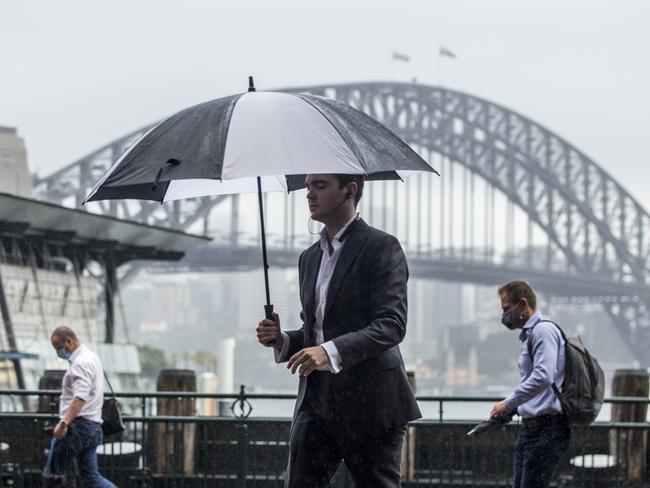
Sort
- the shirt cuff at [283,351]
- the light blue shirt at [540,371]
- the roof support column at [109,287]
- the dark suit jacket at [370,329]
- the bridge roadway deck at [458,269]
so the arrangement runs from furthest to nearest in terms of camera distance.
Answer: the bridge roadway deck at [458,269] < the roof support column at [109,287] < the light blue shirt at [540,371] < the shirt cuff at [283,351] < the dark suit jacket at [370,329]

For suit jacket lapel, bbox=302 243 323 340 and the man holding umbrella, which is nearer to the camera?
the man holding umbrella

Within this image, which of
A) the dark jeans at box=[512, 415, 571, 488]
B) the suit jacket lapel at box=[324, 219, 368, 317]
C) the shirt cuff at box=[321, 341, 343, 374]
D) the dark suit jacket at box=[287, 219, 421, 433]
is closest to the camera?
the shirt cuff at box=[321, 341, 343, 374]

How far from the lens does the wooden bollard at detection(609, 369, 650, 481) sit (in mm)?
11992

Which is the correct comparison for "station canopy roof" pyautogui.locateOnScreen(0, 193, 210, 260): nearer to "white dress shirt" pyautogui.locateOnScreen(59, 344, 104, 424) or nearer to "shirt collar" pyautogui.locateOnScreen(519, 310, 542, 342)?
"white dress shirt" pyautogui.locateOnScreen(59, 344, 104, 424)

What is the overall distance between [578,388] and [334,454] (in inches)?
88.8

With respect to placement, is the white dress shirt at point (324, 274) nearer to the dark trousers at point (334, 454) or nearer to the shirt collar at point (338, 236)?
the shirt collar at point (338, 236)

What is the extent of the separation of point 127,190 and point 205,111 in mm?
594

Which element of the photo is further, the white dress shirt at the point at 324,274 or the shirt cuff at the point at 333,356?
the white dress shirt at the point at 324,274

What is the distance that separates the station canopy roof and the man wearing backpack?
16.3 metres

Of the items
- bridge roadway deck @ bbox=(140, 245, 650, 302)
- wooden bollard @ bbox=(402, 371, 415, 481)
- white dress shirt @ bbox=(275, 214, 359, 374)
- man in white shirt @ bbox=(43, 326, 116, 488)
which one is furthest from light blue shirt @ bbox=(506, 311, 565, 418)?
bridge roadway deck @ bbox=(140, 245, 650, 302)

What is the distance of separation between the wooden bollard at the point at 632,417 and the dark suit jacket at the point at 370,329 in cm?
674

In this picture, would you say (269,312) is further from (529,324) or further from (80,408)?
(80,408)

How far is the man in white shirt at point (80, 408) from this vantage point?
930 centimetres

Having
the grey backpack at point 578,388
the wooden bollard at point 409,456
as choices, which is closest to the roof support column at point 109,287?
the wooden bollard at point 409,456
